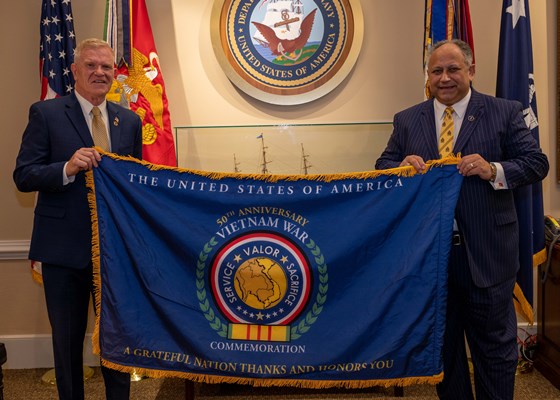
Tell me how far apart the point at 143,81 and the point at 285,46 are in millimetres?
868

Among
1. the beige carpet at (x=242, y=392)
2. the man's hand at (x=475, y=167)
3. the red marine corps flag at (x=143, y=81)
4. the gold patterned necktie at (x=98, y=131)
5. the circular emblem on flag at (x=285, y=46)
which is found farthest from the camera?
the circular emblem on flag at (x=285, y=46)

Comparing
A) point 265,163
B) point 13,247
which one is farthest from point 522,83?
point 13,247

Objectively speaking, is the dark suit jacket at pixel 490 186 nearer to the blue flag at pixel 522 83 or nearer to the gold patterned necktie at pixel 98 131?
the blue flag at pixel 522 83

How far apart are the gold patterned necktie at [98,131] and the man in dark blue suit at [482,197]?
3.84 feet

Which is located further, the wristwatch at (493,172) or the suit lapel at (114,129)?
the suit lapel at (114,129)

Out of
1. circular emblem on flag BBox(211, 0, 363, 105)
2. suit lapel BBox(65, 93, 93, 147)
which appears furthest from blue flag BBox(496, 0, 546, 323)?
suit lapel BBox(65, 93, 93, 147)

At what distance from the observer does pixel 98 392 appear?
A: 3.14 m

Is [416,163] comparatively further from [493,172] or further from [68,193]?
[68,193]

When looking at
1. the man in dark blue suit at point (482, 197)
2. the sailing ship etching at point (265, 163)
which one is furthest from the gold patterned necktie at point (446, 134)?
the sailing ship etching at point (265, 163)

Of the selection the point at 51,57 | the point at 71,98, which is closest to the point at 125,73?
the point at 51,57

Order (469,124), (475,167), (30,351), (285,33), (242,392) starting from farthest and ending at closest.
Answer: (30,351), (285,33), (242,392), (469,124), (475,167)

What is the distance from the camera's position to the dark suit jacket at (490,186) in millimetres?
2146

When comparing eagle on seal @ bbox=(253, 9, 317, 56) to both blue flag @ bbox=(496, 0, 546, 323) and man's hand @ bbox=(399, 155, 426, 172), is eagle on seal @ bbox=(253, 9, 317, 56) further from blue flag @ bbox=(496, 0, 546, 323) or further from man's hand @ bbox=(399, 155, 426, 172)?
man's hand @ bbox=(399, 155, 426, 172)

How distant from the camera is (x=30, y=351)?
3561 mm
